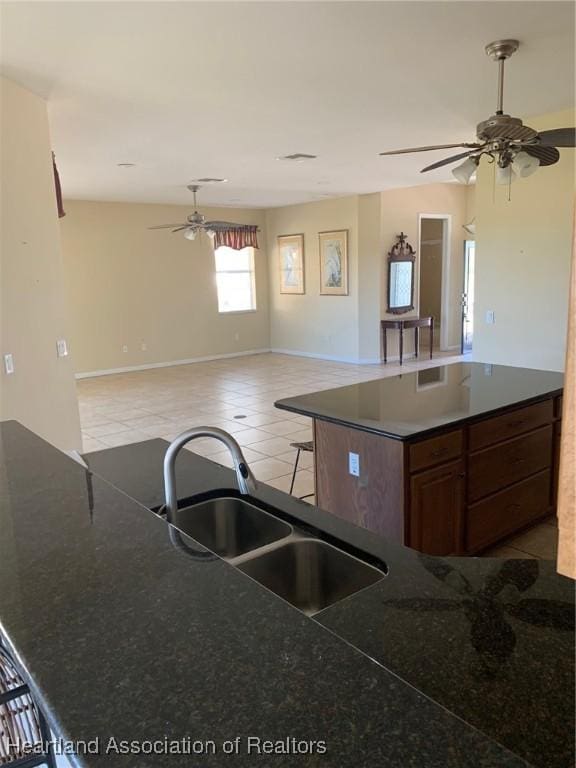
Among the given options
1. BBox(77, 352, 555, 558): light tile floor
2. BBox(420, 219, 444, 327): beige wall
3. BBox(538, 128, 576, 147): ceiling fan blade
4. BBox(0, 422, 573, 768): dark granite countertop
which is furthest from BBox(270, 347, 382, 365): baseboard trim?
BBox(0, 422, 573, 768): dark granite countertop

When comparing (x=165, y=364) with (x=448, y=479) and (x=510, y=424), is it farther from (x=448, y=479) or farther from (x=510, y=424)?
(x=448, y=479)

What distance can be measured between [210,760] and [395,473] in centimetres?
189

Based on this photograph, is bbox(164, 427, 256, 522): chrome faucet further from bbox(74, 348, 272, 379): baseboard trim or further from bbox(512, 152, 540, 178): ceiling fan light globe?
bbox(74, 348, 272, 379): baseboard trim

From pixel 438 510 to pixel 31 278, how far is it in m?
2.67

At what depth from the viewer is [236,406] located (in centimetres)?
658

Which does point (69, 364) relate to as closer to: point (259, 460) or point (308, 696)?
point (259, 460)

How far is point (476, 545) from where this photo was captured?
2781mm

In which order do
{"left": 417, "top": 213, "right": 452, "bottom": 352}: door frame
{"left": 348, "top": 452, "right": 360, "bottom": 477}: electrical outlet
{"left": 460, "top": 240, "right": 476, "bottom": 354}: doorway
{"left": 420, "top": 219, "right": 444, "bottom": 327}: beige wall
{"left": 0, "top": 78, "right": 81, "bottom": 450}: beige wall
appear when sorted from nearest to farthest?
1. {"left": 348, "top": 452, "right": 360, "bottom": 477}: electrical outlet
2. {"left": 0, "top": 78, "right": 81, "bottom": 450}: beige wall
3. {"left": 417, "top": 213, "right": 452, "bottom": 352}: door frame
4. {"left": 460, "top": 240, "right": 476, "bottom": 354}: doorway
5. {"left": 420, "top": 219, "right": 444, "bottom": 327}: beige wall

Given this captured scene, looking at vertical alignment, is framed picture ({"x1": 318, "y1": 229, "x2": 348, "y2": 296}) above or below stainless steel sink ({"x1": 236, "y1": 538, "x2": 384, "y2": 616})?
above

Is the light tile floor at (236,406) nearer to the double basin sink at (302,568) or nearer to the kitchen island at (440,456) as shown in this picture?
the kitchen island at (440,456)

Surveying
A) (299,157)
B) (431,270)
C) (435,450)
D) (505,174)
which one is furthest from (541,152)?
(431,270)

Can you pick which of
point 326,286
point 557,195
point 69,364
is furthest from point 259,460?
point 326,286

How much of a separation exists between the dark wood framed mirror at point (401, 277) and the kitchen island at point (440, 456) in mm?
5943

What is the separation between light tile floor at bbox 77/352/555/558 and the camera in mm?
4480
